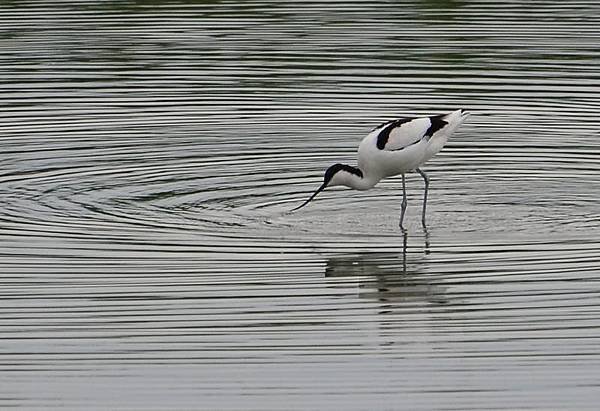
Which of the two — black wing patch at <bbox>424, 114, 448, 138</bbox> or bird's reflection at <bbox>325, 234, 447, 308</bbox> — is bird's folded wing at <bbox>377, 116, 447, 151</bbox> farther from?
bird's reflection at <bbox>325, 234, 447, 308</bbox>

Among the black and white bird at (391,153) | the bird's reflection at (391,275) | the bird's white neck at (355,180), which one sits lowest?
the bird's reflection at (391,275)

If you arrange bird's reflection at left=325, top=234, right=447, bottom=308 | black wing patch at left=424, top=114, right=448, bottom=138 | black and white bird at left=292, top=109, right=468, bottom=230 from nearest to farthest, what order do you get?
bird's reflection at left=325, top=234, right=447, bottom=308
black and white bird at left=292, top=109, right=468, bottom=230
black wing patch at left=424, top=114, right=448, bottom=138

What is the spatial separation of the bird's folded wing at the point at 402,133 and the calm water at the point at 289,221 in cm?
63

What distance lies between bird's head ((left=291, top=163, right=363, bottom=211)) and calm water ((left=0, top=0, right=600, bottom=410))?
0.30 meters

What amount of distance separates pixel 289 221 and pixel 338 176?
685 millimetres

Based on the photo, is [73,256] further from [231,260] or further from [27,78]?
[27,78]

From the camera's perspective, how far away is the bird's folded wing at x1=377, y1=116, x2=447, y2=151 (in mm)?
17500

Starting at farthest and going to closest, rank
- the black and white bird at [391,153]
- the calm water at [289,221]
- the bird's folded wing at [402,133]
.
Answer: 1. the bird's folded wing at [402,133]
2. the black and white bird at [391,153]
3. the calm water at [289,221]

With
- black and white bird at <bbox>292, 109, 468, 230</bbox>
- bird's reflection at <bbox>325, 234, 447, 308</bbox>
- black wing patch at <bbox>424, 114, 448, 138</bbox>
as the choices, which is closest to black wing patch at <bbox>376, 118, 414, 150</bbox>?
black and white bird at <bbox>292, 109, 468, 230</bbox>

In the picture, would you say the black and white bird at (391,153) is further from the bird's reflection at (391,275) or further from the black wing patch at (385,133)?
the bird's reflection at (391,275)

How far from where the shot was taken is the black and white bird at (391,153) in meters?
17.4

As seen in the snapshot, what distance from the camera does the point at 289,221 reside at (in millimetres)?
16922

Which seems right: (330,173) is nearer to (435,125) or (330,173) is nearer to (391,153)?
(391,153)

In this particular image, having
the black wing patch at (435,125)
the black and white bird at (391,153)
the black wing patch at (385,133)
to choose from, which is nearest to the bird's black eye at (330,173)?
the black and white bird at (391,153)
